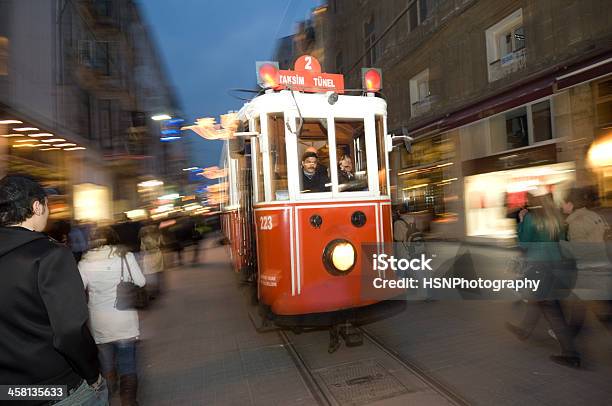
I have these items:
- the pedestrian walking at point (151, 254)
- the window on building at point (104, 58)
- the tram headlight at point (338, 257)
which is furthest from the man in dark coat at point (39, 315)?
the window on building at point (104, 58)

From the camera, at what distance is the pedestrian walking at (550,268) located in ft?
13.5

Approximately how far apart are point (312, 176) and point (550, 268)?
2745mm

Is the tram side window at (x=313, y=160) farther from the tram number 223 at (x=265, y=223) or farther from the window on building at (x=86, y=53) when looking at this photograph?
the window on building at (x=86, y=53)

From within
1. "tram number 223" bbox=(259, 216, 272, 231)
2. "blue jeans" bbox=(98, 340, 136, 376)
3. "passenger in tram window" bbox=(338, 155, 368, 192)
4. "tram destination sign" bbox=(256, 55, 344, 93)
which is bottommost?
"blue jeans" bbox=(98, 340, 136, 376)

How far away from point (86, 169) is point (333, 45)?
1521 centimetres

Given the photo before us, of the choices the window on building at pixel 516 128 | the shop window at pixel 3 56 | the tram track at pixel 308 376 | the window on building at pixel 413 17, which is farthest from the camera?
the window on building at pixel 413 17

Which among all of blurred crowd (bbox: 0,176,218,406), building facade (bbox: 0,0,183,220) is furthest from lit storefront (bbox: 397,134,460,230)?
blurred crowd (bbox: 0,176,218,406)

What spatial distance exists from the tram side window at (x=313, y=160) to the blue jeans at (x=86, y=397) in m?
3.01

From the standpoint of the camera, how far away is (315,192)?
4.61 m

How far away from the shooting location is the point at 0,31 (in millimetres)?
8789

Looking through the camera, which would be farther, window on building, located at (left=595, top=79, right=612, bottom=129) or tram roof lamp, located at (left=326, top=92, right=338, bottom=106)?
window on building, located at (left=595, top=79, right=612, bottom=129)

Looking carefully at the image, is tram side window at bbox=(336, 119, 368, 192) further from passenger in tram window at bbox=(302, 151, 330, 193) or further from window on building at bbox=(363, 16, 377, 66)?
window on building at bbox=(363, 16, 377, 66)

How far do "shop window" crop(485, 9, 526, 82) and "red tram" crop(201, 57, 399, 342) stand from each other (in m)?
7.36

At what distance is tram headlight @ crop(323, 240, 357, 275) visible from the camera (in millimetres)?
4371
